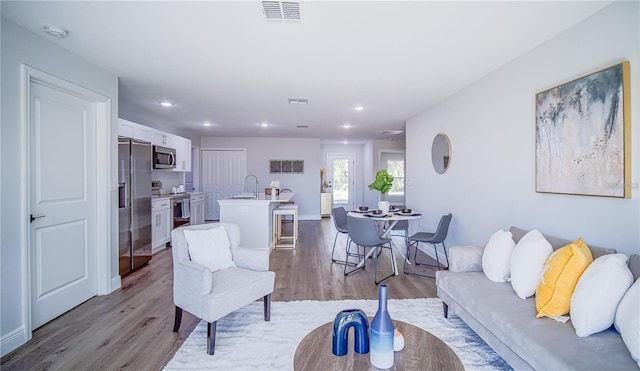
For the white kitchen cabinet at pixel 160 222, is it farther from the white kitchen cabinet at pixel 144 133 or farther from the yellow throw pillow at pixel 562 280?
the yellow throw pillow at pixel 562 280

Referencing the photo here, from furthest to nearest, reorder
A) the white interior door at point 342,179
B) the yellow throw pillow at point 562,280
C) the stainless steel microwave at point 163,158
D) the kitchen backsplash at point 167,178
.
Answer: the white interior door at point 342,179
the kitchen backsplash at point 167,178
the stainless steel microwave at point 163,158
the yellow throw pillow at point 562,280

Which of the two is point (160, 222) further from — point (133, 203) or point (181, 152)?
point (181, 152)

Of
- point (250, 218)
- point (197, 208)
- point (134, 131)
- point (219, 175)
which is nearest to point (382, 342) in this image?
point (250, 218)

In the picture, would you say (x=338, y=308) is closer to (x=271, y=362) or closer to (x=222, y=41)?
(x=271, y=362)

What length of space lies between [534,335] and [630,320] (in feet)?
1.32

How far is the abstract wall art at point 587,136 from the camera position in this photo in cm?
183

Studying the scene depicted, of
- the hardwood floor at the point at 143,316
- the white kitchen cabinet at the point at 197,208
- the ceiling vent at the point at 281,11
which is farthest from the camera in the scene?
the white kitchen cabinet at the point at 197,208

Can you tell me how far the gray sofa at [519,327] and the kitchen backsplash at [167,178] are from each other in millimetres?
5606

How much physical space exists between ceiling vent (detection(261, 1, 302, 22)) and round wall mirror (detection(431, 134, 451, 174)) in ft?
9.74

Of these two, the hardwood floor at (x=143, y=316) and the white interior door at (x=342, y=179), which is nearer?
the hardwood floor at (x=143, y=316)

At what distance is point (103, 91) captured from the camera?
313cm

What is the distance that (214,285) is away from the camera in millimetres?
2203

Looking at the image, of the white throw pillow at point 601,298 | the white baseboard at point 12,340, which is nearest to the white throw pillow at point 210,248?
the white baseboard at point 12,340

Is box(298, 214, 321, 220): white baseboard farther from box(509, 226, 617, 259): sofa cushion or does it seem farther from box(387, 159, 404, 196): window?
box(509, 226, 617, 259): sofa cushion
